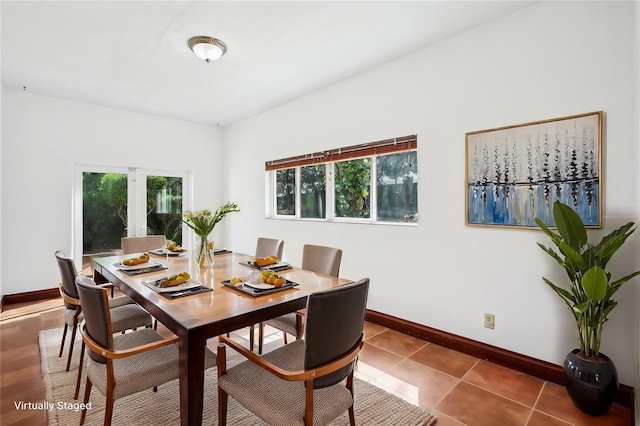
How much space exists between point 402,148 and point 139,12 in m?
2.40

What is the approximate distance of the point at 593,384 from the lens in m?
1.83

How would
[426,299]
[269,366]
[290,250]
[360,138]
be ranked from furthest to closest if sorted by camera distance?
[290,250] < [360,138] < [426,299] < [269,366]

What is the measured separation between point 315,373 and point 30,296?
4.54 metres

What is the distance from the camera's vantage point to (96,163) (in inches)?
176

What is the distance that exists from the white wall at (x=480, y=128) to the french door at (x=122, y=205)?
285 centimetres

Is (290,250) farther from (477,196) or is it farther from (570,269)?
(570,269)

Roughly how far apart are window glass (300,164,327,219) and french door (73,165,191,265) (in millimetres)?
2305

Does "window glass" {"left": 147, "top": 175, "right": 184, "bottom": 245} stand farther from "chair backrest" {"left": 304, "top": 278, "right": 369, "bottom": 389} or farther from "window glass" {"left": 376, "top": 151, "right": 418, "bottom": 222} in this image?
"chair backrest" {"left": 304, "top": 278, "right": 369, "bottom": 389}

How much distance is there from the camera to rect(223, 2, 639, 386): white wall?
200 centimetres

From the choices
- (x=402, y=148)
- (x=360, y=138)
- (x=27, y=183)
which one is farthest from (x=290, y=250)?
(x=27, y=183)

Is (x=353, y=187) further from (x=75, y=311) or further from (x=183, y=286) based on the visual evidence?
(x=75, y=311)

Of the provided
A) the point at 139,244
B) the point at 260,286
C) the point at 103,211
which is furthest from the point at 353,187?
the point at 103,211

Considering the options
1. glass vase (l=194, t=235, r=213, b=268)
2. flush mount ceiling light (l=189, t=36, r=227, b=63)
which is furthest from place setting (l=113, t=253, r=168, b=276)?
flush mount ceiling light (l=189, t=36, r=227, b=63)

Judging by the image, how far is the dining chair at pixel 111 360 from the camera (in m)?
1.42
